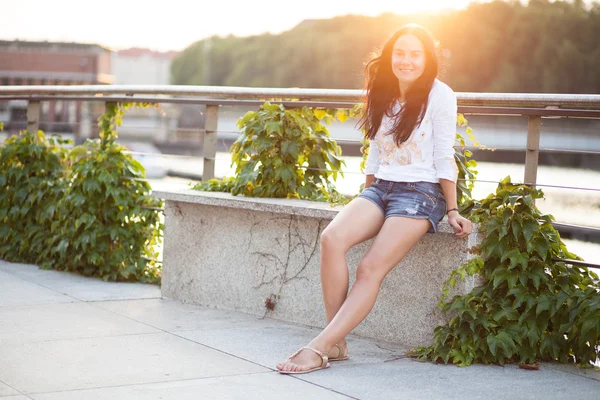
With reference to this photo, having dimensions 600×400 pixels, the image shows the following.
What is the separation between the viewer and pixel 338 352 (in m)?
4.11

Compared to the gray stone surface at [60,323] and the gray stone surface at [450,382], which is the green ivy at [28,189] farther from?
the gray stone surface at [450,382]

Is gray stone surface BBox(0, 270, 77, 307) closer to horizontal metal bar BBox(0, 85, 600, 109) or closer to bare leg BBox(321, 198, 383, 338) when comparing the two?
horizontal metal bar BBox(0, 85, 600, 109)

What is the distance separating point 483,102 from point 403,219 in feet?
3.22

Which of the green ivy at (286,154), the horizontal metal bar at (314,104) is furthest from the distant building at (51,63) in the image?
the green ivy at (286,154)

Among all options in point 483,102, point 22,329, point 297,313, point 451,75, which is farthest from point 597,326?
point 451,75

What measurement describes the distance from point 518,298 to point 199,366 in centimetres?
157

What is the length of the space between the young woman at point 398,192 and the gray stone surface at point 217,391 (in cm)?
28

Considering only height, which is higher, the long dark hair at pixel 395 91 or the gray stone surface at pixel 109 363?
the long dark hair at pixel 395 91

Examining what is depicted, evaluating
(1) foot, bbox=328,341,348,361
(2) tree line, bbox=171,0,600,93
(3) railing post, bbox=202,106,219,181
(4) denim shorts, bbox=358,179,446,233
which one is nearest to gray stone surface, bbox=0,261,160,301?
(3) railing post, bbox=202,106,219,181

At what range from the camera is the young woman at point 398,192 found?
399 cm

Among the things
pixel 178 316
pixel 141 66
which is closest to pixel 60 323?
pixel 178 316

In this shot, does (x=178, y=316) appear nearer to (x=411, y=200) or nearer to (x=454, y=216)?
(x=411, y=200)

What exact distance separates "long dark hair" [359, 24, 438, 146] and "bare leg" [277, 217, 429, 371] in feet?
1.43

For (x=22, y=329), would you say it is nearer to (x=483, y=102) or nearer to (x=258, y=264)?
(x=258, y=264)
